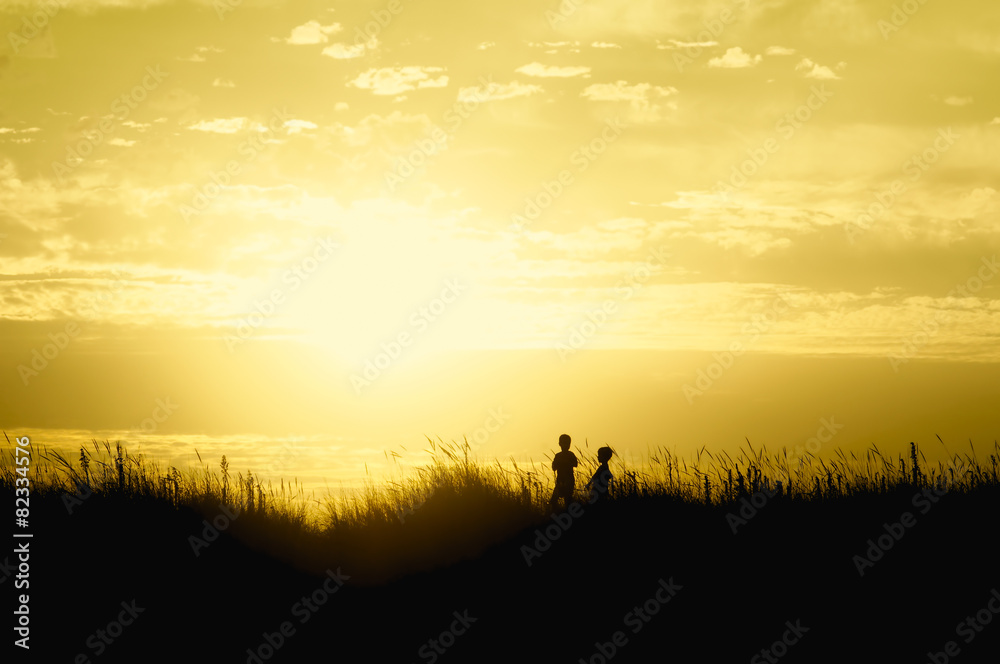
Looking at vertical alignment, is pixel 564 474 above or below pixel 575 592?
above

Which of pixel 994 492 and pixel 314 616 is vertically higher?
pixel 994 492

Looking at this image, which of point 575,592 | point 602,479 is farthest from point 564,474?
point 575,592

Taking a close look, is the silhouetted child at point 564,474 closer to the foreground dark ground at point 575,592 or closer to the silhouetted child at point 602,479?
the silhouetted child at point 602,479

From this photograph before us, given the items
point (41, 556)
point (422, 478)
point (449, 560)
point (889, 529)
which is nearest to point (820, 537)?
point (889, 529)

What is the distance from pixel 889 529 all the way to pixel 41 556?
12.2 metres

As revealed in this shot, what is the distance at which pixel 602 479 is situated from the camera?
49.4 ft

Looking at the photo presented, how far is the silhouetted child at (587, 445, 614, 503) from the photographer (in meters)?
15.0

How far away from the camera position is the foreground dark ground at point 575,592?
1091 centimetres

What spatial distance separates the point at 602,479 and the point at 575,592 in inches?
120

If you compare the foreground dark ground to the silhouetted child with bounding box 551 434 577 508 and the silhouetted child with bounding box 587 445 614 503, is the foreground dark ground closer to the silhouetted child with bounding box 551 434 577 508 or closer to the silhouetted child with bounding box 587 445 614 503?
the silhouetted child with bounding box 587 445 614 503

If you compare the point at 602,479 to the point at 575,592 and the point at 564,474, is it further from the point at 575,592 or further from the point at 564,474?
the point at 575,592

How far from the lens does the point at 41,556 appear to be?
500 inches

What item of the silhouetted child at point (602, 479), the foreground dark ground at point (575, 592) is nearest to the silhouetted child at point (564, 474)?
the silhouetted child at point (602, 479)

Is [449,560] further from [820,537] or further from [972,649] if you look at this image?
[972,649]
